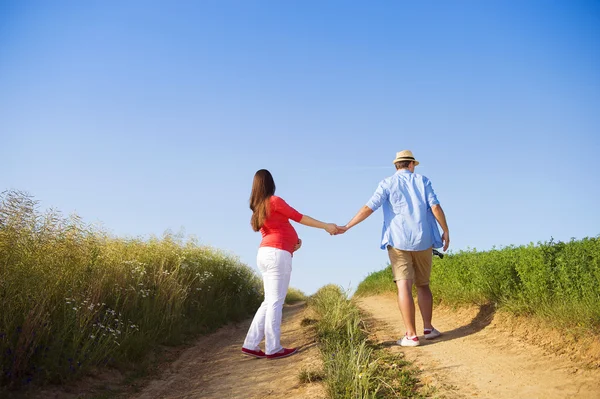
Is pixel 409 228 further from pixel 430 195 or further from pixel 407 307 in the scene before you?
pixel 407 307

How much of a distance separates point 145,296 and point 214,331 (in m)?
2.41

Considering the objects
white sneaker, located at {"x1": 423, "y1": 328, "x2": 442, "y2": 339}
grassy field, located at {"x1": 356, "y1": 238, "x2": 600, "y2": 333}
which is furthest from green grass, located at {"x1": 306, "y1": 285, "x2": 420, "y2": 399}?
grassy field, located at {"x1": 356, "y1": 238, "x2": 600, "y2": 333}

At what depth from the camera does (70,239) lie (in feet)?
22.6

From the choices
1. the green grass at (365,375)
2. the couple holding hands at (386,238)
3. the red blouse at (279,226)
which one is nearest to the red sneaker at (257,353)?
the couple holding hands at (386,238)

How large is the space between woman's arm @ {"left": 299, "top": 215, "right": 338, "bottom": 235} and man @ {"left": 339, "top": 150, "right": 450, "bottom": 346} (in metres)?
0.44

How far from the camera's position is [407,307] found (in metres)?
6.39

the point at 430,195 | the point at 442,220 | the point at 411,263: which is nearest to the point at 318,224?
the point at 411,263

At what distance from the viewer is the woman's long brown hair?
6.43m

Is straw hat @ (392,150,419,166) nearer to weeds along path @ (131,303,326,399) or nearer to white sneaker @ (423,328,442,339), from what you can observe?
white sneaker @ (423,328,442,339)

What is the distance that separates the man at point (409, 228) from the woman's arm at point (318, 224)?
0.44m

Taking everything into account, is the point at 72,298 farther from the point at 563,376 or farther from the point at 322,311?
the point at 563,376

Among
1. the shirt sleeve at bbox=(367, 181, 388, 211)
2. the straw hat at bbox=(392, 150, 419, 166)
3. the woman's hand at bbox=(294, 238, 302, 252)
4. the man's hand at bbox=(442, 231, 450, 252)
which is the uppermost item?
the straw hat at bbox=(392, 150, 419, 166)

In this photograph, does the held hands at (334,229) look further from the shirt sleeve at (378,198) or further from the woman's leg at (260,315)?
the woman's leg at (260,315)

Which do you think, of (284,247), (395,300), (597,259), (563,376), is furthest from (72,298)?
(395,300)
